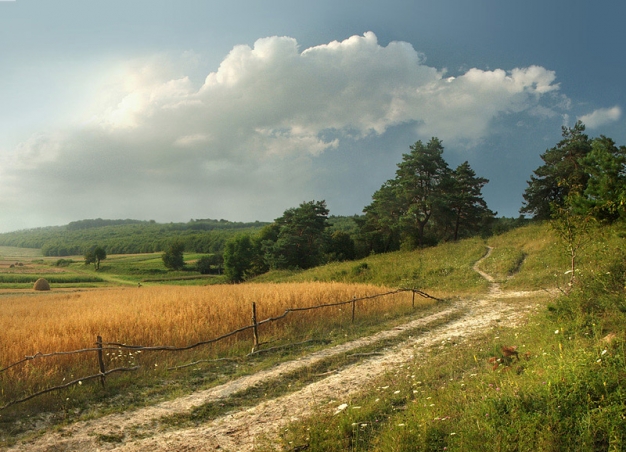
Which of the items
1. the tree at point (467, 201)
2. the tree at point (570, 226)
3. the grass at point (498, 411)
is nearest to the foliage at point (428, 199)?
the tree at point (467, 201)

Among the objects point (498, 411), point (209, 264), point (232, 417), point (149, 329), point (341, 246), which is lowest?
point (209, 264)

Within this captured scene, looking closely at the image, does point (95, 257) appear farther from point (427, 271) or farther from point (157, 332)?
point (157, 332)

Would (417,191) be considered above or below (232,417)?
above

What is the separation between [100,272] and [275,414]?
9582 centimetres

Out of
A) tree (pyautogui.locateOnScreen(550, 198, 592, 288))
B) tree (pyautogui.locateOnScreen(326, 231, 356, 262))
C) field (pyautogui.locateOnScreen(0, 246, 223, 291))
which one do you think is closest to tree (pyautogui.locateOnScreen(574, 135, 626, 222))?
tree (pyautogui.locateOnScreen(550, 198, 592, 288))

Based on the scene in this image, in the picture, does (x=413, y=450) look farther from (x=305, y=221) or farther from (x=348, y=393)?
(x=305, y=221)

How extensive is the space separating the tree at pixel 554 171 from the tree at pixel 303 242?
28.3m

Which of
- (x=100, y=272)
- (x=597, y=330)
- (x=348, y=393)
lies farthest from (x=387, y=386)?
(x=100, y=272)

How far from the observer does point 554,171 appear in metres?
42.2

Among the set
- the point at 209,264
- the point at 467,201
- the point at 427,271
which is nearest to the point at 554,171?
the point at 467,201

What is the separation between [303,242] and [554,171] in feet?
112

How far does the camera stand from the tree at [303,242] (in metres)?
57.0

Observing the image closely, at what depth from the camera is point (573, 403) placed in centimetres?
438

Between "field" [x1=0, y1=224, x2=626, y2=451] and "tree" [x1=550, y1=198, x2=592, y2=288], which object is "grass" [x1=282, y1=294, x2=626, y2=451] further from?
"tree" [x1=550, y1=198, x2=592, y2=288]
